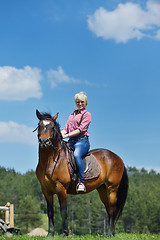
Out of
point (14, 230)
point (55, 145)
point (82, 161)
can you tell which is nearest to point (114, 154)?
point (82, 161)

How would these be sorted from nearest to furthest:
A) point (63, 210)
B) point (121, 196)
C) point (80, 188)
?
point (63, 210) → point (80, 188) → point (121, 196)

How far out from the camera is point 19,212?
254ft

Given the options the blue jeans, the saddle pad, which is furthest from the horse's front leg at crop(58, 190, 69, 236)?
the saddle pad

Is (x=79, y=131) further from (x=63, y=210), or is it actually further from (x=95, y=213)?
(x=95, y=213)

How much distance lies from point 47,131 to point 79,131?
3.06ft

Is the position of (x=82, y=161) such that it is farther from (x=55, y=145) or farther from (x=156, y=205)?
(x=156, y=205)

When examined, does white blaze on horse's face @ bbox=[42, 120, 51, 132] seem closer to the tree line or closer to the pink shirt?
the pink shirt

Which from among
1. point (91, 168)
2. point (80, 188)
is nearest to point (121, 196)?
point (91, 168)

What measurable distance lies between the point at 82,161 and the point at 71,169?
347mm

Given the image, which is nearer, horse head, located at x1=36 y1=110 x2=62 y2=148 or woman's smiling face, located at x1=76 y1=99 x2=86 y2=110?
horse head, located at x1=36 y1=110 x2=62 y2=148

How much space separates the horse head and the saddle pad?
107 centimetres

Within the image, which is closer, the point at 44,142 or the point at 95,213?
the point at 44,142

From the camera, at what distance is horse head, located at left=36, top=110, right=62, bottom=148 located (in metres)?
6.54

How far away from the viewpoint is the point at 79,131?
7.28 meters
